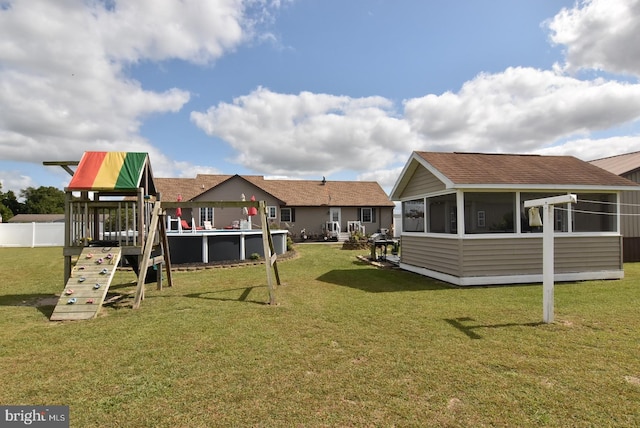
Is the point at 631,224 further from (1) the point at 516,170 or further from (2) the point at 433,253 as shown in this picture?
(2) the point at 433,253

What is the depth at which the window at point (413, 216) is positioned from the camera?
11.1 m

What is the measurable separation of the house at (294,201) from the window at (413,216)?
13.7 m

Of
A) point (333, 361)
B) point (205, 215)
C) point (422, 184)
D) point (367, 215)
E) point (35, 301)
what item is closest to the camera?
point (333, 361)

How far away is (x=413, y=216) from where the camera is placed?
11734 mm

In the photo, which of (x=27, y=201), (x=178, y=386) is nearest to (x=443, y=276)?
(x=178, y=386)

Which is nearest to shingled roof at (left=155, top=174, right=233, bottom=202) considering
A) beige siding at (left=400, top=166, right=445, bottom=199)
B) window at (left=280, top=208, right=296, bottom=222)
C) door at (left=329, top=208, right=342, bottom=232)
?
window at (left=280, top=208, right=296, bottom=222)

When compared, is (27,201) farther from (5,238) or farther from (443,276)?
(443,276)

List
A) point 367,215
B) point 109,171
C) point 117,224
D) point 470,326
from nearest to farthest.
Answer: point 470,326, point 109,171, point 117,224, point 367,215

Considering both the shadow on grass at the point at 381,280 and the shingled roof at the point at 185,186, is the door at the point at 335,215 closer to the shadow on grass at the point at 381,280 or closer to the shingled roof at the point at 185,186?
the shingled roof at the point at 185,186

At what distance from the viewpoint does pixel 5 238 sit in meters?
24.0

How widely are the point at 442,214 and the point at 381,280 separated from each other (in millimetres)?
2518

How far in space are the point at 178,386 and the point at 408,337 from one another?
2.94 m

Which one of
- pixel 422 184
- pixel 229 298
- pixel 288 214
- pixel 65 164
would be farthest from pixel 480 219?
pixel 288 214

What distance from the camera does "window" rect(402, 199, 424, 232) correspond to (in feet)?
36.4
